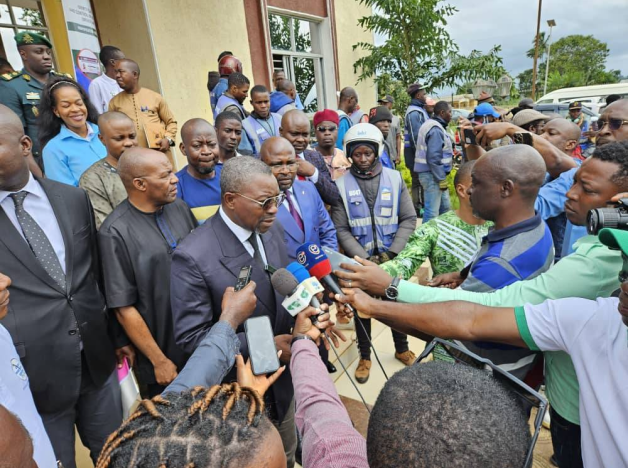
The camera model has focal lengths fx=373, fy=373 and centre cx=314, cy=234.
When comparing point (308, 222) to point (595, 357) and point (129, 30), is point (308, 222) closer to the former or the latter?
point (595, 357)

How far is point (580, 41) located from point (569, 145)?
60480mm

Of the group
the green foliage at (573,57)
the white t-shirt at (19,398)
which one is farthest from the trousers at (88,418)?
the green foliage at (573,57)

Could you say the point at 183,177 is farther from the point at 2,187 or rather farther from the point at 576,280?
the point at 576,280

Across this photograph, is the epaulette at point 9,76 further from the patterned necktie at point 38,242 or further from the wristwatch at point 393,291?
the wristwatch at point 393,291

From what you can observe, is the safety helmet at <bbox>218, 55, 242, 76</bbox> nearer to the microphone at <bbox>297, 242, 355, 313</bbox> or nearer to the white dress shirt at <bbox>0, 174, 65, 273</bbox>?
the white dress shirt at <bbox>0, 174, 65, 273</bbox>

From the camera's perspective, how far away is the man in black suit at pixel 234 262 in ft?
6.01

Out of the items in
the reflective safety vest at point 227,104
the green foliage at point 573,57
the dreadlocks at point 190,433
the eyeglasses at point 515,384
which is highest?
the green foliage at point 573,57

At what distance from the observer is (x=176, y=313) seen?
184 centimetres

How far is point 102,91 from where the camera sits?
183 inches

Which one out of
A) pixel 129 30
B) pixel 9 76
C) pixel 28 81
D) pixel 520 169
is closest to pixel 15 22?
pixel 129 30

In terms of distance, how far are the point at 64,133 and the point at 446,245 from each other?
3.18 m

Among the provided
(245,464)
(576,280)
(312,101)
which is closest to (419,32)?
(312,101)

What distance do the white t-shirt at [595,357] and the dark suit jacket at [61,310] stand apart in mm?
2127

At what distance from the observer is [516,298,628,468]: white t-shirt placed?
112cm
